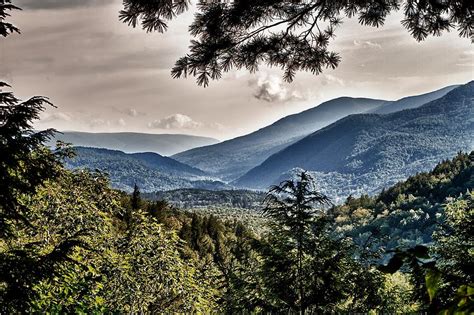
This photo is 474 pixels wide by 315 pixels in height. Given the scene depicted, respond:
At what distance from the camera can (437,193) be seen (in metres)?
132

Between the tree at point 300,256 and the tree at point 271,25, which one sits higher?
the tree at point 271,25

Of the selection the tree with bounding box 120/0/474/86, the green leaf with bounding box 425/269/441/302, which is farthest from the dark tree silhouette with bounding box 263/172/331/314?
the green leaf with bounding box 425/269/441/302

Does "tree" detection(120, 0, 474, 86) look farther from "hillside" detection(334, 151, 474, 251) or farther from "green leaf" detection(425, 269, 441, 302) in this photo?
"hillside" detection(334, 151, 474, 251)

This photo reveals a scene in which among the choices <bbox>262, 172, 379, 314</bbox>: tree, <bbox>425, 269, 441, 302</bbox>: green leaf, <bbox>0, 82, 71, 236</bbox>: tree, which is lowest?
<bbox>262, 172, 379, 314</bbox>: tree

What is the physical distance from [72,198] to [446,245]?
33.0ft

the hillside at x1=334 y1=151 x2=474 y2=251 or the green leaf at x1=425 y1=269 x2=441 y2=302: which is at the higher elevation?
the green leaf at x1=425 y1=269 x2=441 y2=302

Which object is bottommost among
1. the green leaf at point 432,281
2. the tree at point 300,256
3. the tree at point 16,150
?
the tree at point 300,256

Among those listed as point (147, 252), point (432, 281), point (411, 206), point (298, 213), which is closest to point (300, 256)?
point (298, 213)

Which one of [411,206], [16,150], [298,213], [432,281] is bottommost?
[411,206]

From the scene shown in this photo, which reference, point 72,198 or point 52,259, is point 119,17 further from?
point 72,198

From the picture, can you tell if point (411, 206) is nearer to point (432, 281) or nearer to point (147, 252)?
point (147, 252)

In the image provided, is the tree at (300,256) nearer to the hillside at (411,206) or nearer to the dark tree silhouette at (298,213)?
the dark tree silhouette at (298,213)

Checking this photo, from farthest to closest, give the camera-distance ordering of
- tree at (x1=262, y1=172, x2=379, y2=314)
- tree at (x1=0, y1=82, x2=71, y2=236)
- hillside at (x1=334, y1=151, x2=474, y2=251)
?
hillside at (x1=334, y1=151, x2=474, y2=251), tree at (x1=262, y1=172, x2=379, y2=314), tree at (x1=0, y1=82, x2=71, y2=236)

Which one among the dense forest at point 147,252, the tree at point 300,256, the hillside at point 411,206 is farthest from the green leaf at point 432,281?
the hillside at point 411,206
